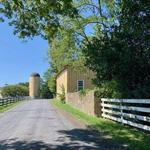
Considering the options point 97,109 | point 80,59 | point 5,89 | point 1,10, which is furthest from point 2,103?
point 5,89

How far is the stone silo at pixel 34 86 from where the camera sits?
4618 inches

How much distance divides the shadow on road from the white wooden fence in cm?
183

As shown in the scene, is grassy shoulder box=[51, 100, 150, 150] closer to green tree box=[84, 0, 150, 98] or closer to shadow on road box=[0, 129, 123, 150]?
shadow on road box=[0, 129, 123, 150]

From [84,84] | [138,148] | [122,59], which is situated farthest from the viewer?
[84,84]

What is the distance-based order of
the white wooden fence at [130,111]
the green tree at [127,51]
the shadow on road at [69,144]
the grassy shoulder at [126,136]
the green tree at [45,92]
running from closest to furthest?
the shadow on road at [69,144] → the grassy shoulder at [126,136] → the white wooden fence at [130,111] → the green tree at [127,51] → the green tree at [45,92]

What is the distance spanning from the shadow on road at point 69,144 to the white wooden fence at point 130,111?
1.83m

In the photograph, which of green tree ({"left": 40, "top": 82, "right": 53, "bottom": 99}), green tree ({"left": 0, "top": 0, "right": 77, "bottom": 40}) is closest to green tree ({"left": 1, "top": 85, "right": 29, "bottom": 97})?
green tree ({"left": 40, "top": 82, "right": 53, "bottom": 99})

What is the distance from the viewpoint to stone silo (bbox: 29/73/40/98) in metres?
117

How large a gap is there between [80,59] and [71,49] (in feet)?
11.0

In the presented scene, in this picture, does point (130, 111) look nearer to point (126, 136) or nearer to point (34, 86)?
point (126, 136)

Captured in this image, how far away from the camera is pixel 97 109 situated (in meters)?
25.0

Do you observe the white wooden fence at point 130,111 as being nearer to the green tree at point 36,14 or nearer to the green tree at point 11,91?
the green tree at point 36,14

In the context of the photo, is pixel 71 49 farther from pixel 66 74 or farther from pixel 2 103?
pixel 66 74

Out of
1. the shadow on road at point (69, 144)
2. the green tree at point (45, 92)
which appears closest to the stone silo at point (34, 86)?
the green tree at point (45, 92)
